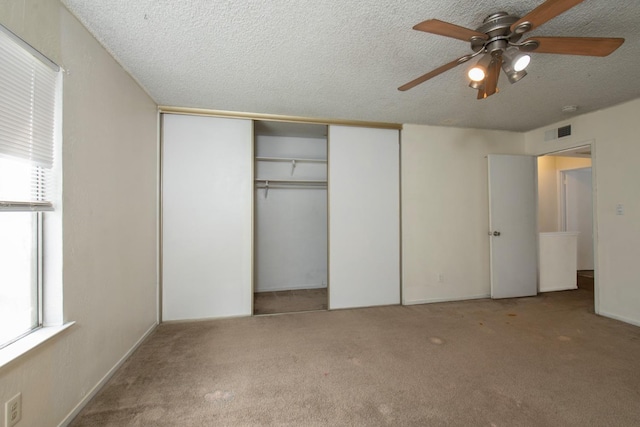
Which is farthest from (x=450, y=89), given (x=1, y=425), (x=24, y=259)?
(x=1, y=425)

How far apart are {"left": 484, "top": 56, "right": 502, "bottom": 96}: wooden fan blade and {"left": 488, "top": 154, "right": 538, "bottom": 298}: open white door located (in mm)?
2280

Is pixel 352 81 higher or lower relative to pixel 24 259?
higher

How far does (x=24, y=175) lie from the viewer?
136 cm

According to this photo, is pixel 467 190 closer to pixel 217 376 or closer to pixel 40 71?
pixel 217 376

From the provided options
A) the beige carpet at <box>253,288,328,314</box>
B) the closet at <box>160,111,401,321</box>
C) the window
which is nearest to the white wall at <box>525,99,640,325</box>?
the closet at <box>160,111,401,321</box>

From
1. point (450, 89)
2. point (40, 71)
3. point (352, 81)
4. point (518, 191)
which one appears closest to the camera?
point (40, 71)

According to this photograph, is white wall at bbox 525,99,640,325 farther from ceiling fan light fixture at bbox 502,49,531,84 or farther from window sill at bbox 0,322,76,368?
window sill at bbox 0,322,76,368

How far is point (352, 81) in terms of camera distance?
7.99ft

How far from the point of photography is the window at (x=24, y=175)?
124 cm

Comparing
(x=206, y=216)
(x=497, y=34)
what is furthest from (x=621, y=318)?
(x=206, y=216)

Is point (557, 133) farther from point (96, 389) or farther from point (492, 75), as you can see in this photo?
point (96, 389)

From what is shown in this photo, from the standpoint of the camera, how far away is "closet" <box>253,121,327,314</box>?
4.17 metres

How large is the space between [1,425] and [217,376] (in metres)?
1.08

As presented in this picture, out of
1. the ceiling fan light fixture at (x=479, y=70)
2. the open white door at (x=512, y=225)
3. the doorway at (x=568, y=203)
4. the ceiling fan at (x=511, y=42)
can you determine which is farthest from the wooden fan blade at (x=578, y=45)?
the doorway at (x=568, y=203)
